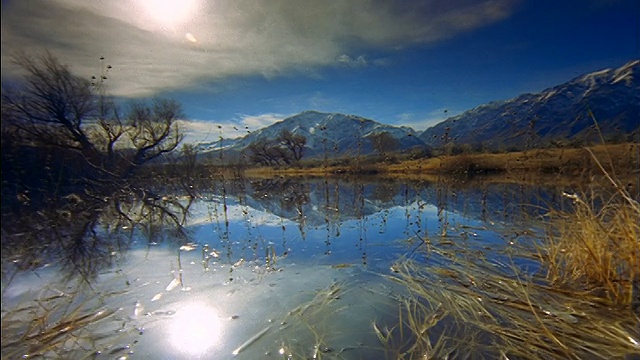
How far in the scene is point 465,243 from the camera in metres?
4.13

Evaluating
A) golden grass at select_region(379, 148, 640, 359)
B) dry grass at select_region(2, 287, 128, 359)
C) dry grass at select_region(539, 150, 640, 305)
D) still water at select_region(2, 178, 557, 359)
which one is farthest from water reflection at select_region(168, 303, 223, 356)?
dry grass at select_region(539, 150, 640, 305)

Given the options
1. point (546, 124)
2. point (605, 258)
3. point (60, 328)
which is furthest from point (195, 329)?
point (546, 124)

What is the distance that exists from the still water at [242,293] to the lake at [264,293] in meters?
0.01

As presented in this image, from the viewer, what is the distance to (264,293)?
2.72 meters

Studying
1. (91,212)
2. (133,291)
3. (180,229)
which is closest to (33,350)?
(133,291)

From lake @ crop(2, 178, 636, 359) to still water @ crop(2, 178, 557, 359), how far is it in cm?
1

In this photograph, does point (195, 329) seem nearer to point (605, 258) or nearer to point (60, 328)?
point (60, 328)

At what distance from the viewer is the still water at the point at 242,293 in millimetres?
1898

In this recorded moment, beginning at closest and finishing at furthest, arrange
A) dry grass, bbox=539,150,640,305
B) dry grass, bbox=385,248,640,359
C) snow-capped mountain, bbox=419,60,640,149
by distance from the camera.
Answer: dry grass, bbox=385,248,640,359, dry grass, bbox=539,150,640,305, snow-capped mountain, bbox=419,60,640,149

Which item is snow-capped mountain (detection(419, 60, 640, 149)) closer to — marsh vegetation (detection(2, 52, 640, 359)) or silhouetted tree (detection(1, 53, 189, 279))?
marsh vegetation (detection(2, 52, 640, 359))

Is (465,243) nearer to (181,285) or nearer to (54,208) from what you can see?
(181,285)

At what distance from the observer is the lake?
1.87m

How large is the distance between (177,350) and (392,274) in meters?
2.27

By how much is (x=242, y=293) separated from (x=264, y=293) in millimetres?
240
